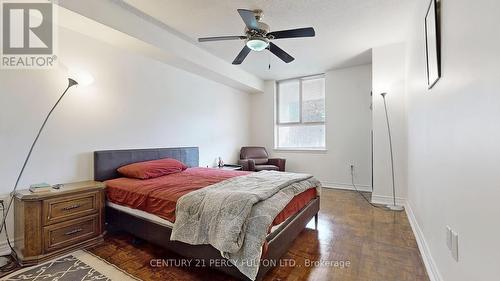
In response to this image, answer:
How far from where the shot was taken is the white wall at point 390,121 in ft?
12.3

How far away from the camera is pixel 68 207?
7.36 feet

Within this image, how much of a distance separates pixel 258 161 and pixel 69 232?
3700 millimetres

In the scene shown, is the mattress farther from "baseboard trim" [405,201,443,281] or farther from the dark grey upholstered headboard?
"baseboard trim" [405,201,443,281]

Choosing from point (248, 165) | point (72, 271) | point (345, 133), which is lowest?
point (72, 271)

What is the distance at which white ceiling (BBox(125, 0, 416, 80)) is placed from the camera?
263 cm

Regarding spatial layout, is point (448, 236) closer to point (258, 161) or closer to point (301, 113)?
point (258, 161)

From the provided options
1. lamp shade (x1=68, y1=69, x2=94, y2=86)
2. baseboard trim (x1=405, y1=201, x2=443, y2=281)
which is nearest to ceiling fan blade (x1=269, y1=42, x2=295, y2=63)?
lamp shade (x1=68, y1=69, x2=94, y2=86)

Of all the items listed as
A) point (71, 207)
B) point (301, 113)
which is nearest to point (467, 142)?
point (71, 207)

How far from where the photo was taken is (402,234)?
2.65 m

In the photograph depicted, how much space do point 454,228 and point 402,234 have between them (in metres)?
1.50

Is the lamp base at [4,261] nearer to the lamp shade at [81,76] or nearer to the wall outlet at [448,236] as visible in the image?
the lamp shade at [81,76]

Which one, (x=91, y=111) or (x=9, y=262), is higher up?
(x=91, y=111)

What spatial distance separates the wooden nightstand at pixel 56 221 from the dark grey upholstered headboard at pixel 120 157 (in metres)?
0.39

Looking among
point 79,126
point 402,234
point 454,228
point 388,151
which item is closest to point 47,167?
point 79,126
